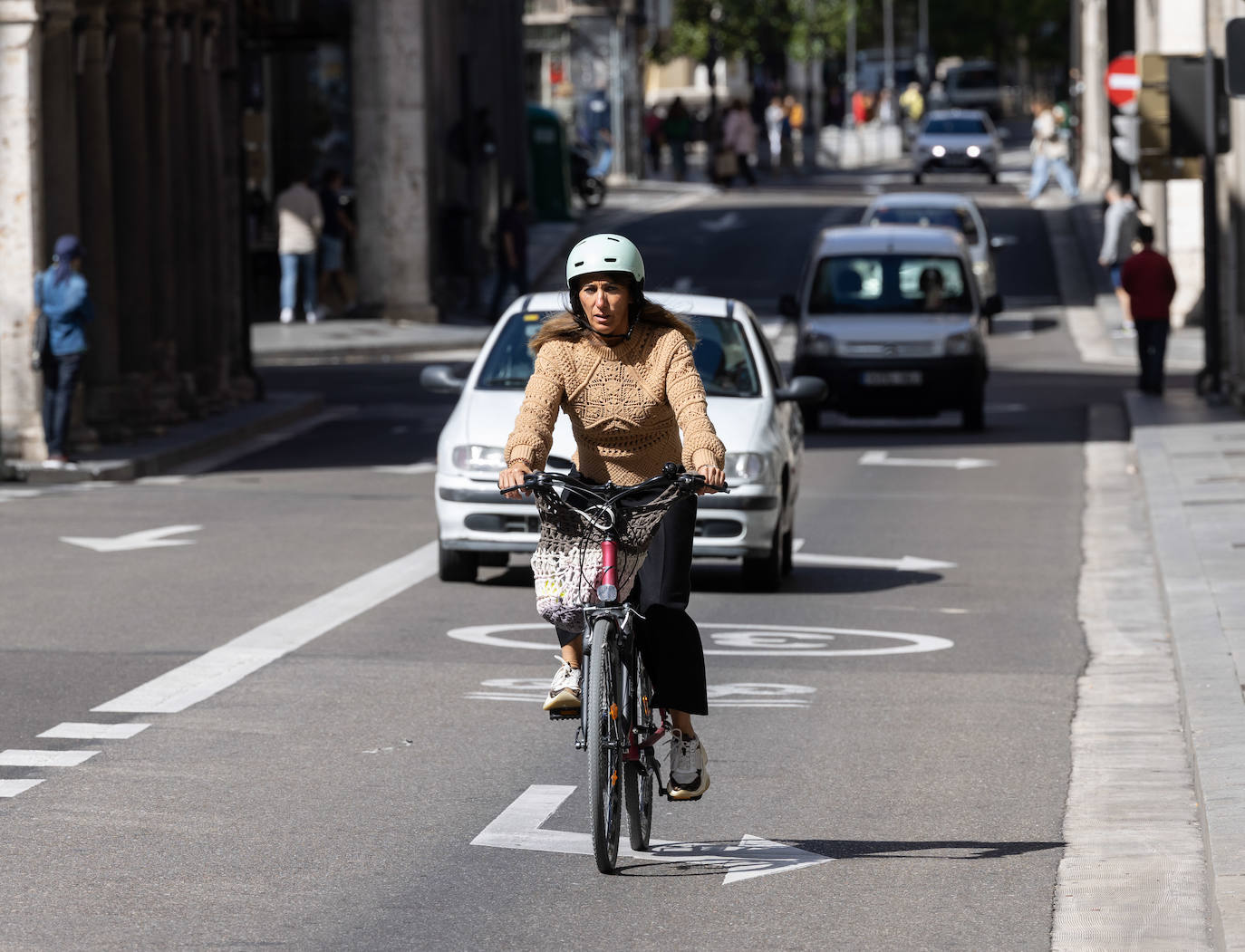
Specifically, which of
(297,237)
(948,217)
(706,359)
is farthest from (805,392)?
(948,217)

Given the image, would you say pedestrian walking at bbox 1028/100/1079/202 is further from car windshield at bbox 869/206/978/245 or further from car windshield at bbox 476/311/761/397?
car windshield at bbox 476/311/761/397

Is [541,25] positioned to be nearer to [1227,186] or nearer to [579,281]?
[1227,186]

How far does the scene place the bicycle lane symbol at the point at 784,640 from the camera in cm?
1210

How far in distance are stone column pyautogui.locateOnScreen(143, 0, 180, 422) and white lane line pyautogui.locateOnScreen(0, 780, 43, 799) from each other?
1599cm

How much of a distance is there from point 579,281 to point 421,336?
29.7 m

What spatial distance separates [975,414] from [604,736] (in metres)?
19.2

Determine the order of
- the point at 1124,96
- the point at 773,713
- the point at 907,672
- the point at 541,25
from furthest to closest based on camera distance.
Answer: the point at 541,25 → the point at 1124,96 → the point at 907,672 → the point at 773,713

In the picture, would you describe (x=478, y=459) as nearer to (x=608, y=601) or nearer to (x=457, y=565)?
(x=457, y=565)

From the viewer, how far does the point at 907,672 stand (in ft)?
37.8

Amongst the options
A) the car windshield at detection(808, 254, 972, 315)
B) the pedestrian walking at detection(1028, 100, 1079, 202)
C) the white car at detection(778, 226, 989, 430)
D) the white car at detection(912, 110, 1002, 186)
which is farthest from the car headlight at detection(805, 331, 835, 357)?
the white car at detection(912, 110, 1002, 186)

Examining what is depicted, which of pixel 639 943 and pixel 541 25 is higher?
pixel 541 25

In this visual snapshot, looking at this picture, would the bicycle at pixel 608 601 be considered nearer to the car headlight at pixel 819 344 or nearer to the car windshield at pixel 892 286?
the car headlight at pixel 819 344

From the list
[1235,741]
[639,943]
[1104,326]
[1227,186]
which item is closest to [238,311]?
[1227,186]

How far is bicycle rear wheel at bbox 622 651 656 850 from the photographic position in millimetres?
7402
